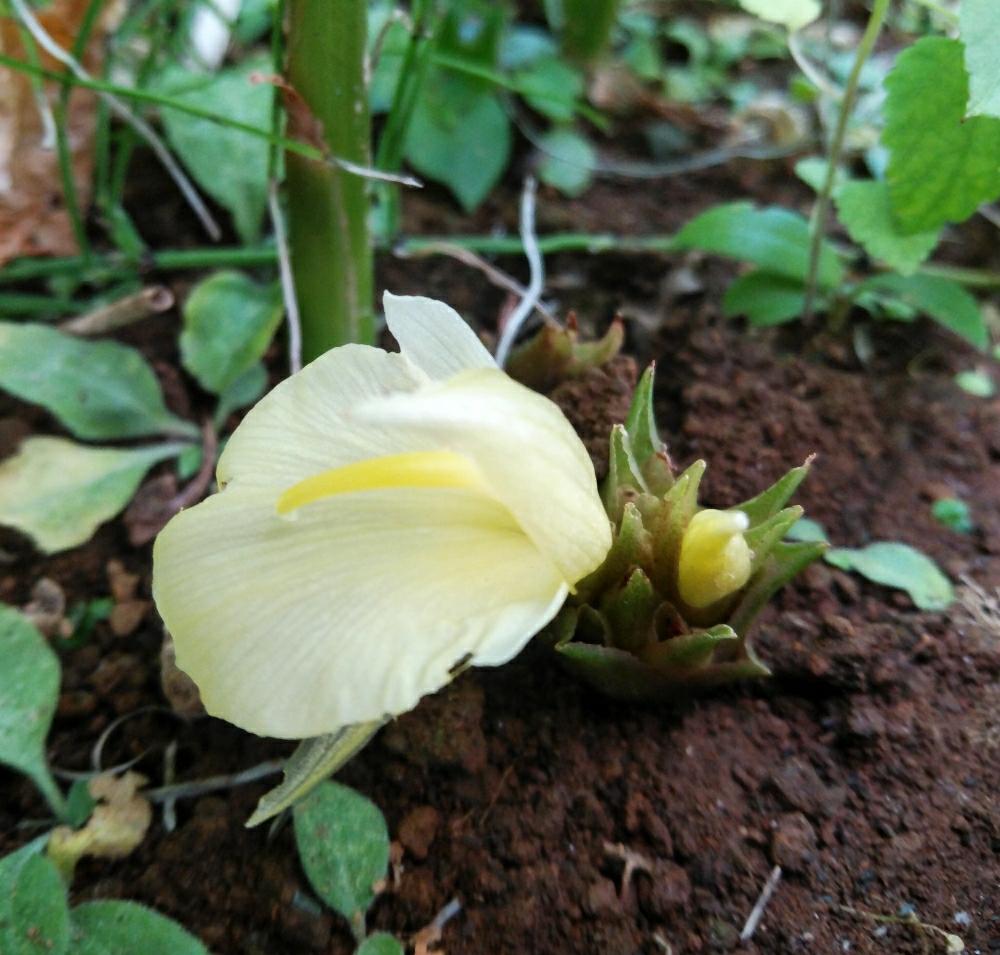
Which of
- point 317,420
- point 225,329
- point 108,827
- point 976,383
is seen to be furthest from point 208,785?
point 976,383

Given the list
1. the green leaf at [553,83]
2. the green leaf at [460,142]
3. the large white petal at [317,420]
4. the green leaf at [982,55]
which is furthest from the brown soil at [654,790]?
the green leaf at [553,83]

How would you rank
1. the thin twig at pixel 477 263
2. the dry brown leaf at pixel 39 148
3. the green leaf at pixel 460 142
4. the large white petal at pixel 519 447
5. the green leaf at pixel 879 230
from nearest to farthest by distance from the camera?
the large white petal at pixel 519 447
the green leaf at pixel 879 230
the thin twig at pixel 477 263
the dry brown leaf at pixel 39 148
the green leaf at pixel 460 142

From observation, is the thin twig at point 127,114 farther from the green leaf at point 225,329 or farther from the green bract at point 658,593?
the green bract at point 658,593

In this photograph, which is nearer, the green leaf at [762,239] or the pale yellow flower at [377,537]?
the pale yellow flower at [377,537]

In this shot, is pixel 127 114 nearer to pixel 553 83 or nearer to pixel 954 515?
pixel 553 83

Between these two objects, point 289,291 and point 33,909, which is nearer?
point 33,909
